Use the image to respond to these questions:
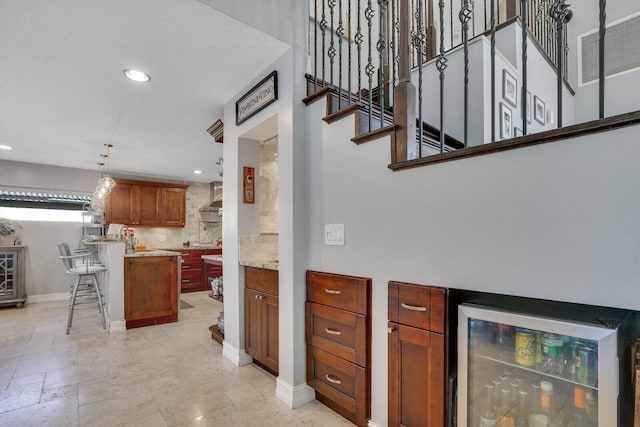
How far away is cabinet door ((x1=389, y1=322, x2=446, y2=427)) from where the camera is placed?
4.93ft

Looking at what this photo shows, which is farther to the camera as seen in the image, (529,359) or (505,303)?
(505,303)

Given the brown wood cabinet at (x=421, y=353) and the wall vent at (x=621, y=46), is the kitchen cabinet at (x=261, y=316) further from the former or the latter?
the wall vent at (x=621, y=46)

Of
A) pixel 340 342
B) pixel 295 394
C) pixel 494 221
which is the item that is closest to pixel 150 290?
pixel 295 394

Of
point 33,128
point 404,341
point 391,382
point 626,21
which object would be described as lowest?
point 391,382

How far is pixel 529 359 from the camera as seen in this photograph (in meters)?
1.33

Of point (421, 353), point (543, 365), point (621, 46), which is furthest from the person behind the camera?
point (621, 46)

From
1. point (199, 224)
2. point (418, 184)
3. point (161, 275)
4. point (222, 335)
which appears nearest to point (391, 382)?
point (418, 184)

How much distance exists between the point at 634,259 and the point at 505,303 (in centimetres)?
61

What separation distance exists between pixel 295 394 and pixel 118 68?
107 inches

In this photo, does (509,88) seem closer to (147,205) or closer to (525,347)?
(525,347)

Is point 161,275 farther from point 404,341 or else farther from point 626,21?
point 626,21

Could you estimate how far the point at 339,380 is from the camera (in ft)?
6.65

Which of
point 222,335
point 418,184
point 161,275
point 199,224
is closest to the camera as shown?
point 418,184

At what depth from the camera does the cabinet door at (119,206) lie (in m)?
6.20
